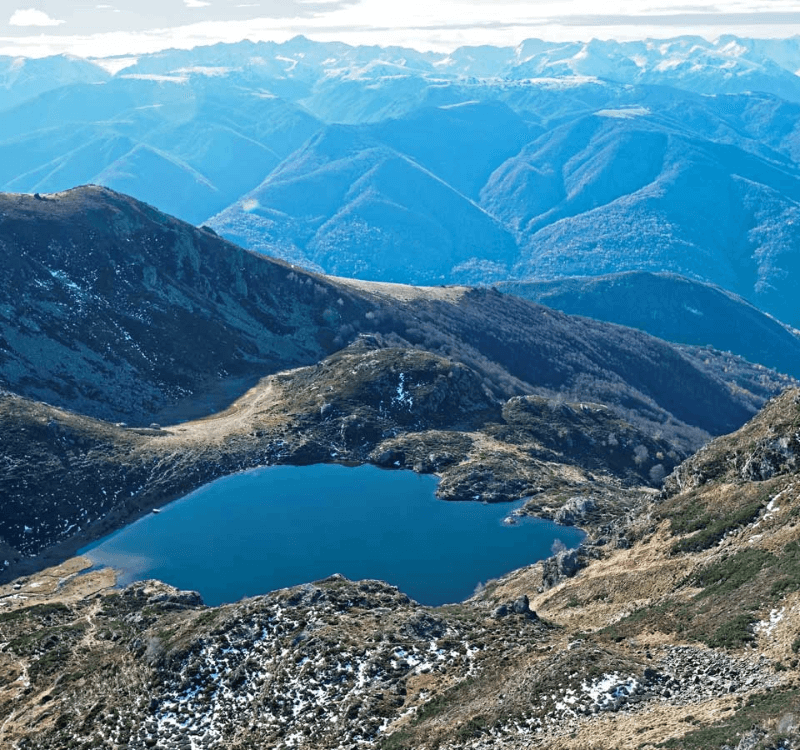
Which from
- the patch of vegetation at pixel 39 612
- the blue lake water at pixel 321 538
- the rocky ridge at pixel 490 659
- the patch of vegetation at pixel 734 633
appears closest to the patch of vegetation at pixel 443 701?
the rocky ridge at pixel 490 659

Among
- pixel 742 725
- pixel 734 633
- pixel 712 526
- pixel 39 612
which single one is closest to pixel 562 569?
pixel 712 526

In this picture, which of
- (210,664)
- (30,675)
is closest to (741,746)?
(210,664)

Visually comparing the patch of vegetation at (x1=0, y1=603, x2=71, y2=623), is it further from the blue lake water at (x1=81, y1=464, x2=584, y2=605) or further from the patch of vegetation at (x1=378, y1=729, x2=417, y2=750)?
the patch of vegetation at (x1=378, y1=729, x2=417, y2=750)

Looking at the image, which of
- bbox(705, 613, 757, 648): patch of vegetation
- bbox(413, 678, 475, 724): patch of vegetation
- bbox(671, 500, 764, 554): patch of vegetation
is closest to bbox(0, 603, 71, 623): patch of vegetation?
bbox(413, 678, 475, 724): patch of vegetation

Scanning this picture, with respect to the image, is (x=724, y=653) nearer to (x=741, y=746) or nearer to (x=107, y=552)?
(x=741, y=746)

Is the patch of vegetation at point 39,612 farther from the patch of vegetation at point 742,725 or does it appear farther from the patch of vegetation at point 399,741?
the patch of vegetation at point 742,725

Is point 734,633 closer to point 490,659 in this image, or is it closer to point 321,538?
point 490,659
